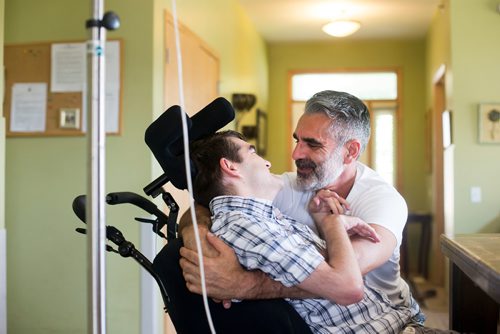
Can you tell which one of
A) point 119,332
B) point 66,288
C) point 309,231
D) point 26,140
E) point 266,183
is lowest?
point 119,332

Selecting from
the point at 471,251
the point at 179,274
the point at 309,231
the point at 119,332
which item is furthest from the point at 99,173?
the point at 119,332

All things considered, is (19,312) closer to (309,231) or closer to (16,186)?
(16,186)

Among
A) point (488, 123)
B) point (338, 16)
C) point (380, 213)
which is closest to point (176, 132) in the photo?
point (380, 213)

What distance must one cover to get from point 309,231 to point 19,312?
240 centimetres

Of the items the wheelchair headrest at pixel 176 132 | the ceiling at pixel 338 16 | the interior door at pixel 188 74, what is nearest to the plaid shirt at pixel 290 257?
the wheelchair headrest at pixel 176 132

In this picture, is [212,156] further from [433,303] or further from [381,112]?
[381,112]

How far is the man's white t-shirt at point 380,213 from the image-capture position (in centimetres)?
169

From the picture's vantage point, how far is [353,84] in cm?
740

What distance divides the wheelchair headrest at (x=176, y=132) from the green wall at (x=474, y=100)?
3.22 metres

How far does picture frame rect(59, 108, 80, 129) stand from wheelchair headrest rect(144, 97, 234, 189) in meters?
1.94

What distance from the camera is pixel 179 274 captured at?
1496mm

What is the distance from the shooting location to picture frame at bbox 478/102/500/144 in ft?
13.9

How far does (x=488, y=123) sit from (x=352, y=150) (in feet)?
8.89

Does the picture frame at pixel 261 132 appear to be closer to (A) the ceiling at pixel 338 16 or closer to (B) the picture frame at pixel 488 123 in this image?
(A) the ceiling at pixel 338 16
